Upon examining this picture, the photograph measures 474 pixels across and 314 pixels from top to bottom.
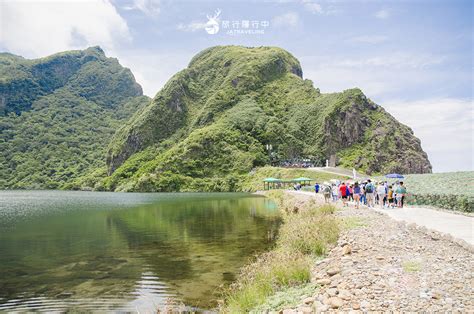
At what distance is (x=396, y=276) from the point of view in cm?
1091

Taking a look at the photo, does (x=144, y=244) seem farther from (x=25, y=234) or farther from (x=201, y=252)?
(x=25, y=234)

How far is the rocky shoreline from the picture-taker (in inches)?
349

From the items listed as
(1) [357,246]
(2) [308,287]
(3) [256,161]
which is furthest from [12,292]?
(3) [256,161]

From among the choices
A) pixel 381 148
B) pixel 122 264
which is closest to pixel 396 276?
pixel 122 264

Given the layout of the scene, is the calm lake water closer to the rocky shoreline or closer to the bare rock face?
the rocky shoreline

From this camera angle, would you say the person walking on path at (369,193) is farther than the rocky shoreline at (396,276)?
Yes

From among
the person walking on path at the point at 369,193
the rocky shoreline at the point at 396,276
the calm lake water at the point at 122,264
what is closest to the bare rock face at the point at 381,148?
the person walking on path at the point at 369,193

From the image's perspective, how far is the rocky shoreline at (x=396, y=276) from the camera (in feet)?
Answer: 29.1

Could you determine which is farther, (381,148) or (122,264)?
(381,148)

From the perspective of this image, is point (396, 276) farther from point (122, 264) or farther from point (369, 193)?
point (369, 193)

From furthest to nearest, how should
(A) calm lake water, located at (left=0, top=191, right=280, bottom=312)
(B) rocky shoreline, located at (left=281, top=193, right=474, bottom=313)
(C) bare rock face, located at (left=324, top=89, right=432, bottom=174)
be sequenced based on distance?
(C) bare rock face, located at (left=324, top=89, right=432, bottom=174)
(A) calm lake water, located at (left=0, top=191, right=280, bottom=312)
(B) rocky shoreline, located at (left=281, top=193, right=474, bottom=313)

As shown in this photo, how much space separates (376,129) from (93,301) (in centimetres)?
19628

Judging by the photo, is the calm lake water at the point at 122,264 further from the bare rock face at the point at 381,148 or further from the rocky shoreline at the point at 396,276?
the bare rock face at the point at 381,148

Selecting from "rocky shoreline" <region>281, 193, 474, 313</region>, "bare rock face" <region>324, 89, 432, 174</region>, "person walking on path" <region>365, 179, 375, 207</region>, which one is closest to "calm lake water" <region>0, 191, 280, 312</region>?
"rocky shoreline" <region>281, 193, 474, 313</region>
